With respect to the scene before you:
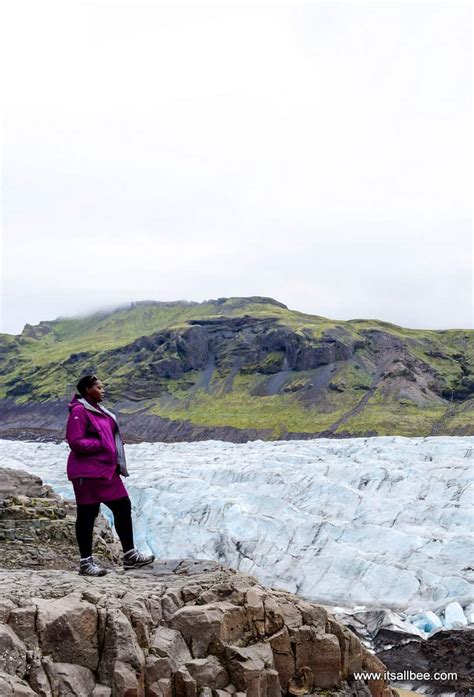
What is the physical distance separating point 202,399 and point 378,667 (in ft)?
444

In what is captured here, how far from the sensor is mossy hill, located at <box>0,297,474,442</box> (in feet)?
395

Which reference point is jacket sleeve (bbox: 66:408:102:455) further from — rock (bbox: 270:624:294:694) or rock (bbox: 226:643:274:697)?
rock (bbox: 270:624:294:694)

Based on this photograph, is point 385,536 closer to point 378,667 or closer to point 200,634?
point 378,667

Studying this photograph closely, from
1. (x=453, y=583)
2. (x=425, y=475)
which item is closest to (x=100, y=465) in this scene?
(x=453, y=583)

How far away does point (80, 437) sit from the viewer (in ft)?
27.2

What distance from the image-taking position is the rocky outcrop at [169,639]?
620 centimetres

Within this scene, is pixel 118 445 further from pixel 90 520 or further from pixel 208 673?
pixel 208 673

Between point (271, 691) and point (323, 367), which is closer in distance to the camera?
point (271, 691)

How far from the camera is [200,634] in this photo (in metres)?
7.31

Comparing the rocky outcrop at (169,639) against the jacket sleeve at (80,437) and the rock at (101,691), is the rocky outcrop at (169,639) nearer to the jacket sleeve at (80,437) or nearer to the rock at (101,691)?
the rock at (101,691)

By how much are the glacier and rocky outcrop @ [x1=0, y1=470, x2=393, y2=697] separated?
42.2 ft

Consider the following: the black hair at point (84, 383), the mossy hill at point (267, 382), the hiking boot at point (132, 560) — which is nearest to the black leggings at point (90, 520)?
the hiking boot at point (132, 560)

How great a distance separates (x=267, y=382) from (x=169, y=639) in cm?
13766

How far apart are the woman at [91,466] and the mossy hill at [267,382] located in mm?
103355
